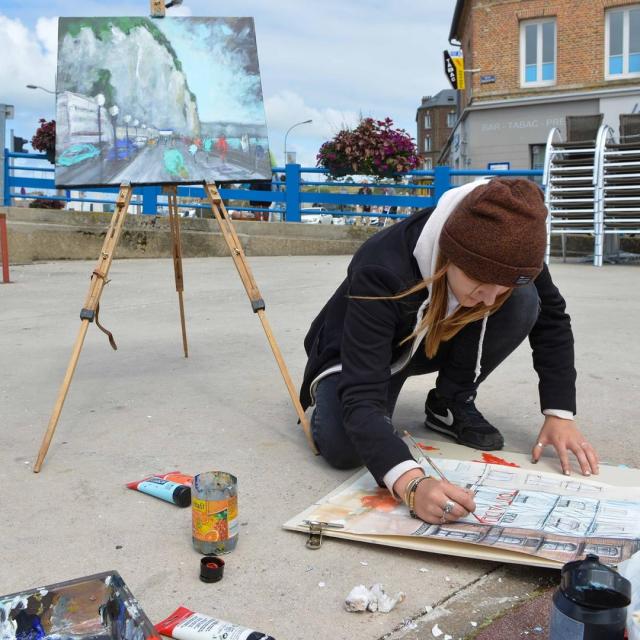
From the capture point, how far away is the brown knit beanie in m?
1.65

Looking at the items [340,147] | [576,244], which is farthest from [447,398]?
[576,244]

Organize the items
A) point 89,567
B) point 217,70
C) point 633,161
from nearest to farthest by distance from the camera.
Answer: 1. point 89,567
2. point 217,70
3. point 633,161

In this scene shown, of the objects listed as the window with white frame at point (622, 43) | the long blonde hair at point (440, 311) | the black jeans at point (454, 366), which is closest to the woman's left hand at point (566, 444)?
the black jeans at point (454, 366)

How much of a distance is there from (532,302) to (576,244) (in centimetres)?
938

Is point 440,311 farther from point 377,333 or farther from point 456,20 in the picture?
point 456,20

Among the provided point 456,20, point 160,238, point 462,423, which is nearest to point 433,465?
point 462,423

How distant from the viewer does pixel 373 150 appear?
33.6ft

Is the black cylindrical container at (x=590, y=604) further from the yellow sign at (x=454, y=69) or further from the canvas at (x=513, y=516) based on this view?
the yellow sign at (x=454, y=69)

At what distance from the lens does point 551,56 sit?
61.9ft

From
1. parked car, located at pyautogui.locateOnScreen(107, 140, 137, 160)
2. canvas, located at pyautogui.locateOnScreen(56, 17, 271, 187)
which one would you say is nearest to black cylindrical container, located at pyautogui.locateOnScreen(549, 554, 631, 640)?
canvas, located at pyautogui.locateOnScreen(56, 17, 271, 187)

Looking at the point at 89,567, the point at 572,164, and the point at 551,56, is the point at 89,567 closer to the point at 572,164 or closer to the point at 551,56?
the point at 572,164

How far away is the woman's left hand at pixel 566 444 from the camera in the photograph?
2.12 meters

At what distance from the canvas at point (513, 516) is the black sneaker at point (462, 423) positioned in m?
0.20

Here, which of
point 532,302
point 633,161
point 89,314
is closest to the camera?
point 532,302
